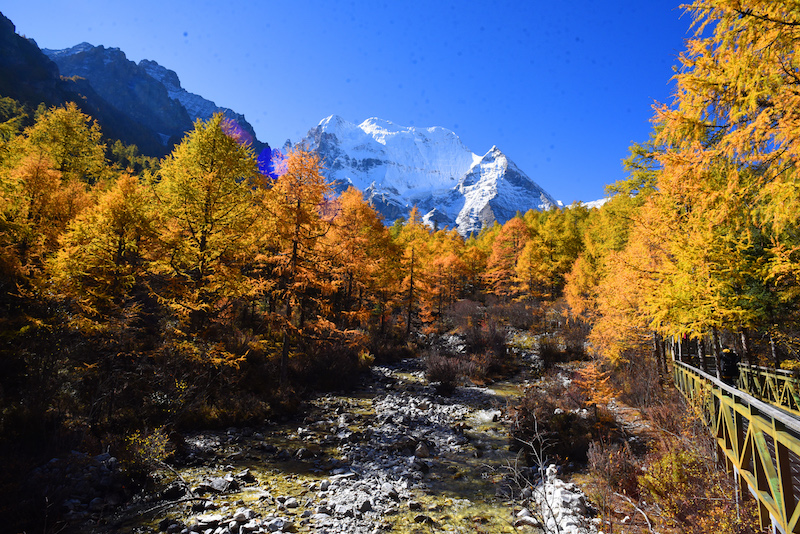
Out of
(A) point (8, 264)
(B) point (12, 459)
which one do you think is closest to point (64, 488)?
(B) point (12, 459)

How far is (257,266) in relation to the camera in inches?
623

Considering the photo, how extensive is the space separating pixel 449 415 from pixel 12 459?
11.0 m

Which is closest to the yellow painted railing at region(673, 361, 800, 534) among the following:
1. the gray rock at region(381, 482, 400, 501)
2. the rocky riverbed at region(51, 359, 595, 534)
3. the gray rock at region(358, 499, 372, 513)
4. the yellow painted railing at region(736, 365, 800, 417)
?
the rocky riverbed at region(51, 359, 595, 534)

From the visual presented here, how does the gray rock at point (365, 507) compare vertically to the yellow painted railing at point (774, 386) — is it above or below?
below

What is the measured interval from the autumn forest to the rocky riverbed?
162cm

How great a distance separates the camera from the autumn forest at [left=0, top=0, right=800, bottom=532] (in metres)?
5.04

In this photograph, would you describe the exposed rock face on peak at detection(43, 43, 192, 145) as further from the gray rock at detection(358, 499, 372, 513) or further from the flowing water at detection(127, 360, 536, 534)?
the gray rock at detection(358, 499, 372, 513)

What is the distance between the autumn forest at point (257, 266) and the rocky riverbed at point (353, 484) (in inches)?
63.6

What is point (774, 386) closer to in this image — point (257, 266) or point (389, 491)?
point (389, 491)

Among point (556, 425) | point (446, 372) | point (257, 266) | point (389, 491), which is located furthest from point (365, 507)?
point (257, 266)

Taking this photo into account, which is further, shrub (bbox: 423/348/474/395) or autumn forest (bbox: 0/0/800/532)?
shrub (bbox: 423/348/474/395)

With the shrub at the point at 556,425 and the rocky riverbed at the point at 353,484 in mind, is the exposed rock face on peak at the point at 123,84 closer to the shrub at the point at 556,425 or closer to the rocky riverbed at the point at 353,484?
the rocky riverbed at the point at 353,484

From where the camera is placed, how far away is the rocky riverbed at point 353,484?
5883mm

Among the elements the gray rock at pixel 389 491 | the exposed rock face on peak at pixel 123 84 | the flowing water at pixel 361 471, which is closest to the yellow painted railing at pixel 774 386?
the flowing water at pixel 361 471
